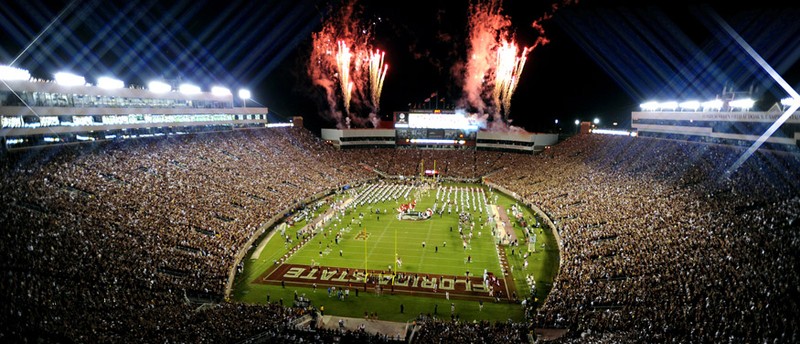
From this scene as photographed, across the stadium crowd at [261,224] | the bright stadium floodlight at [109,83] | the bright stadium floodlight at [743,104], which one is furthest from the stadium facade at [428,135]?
the bright stadium floodlight at [109,83]

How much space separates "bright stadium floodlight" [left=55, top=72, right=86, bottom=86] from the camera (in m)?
36.9

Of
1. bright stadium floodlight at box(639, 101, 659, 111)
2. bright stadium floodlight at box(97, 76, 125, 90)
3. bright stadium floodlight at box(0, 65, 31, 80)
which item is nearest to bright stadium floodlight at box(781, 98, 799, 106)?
bright stadium floodlight at box(639, 101, 659, 111)

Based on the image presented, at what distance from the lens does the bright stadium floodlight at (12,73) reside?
31.5 metres

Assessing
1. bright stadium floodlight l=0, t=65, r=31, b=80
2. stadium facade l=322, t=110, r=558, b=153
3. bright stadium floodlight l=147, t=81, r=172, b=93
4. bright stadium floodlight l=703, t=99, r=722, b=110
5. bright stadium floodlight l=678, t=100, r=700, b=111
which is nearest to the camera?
bright stadium floodlight l=0, t=65, r=31, b=80

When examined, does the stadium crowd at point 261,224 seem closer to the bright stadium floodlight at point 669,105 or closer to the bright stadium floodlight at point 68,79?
the bright stadium floodlight at point 68,79

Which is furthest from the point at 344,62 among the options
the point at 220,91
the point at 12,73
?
the point at 12,73

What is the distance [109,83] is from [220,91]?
19218mm

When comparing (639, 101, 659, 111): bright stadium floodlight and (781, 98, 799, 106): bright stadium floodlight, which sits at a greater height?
(639, 101, 659, 111): bright stadium floodlight

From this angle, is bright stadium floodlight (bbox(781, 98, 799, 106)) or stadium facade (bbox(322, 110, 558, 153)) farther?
stadium facade (bbox(322, 110, 558, 153))

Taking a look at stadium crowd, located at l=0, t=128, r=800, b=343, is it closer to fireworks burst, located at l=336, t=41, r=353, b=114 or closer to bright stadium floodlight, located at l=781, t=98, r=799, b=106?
bright stadium floodlight, located at l=781, t=98, r=799, b=106

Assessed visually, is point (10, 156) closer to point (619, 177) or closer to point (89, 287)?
point (89, 287)

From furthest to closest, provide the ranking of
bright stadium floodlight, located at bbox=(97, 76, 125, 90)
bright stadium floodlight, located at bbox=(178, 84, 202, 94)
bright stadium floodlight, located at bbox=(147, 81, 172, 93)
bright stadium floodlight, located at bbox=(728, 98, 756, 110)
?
bright stadium floodlight, located at bbox=(178, 84, 202, 94)
bright stadium floodlight, located at bbox=(147, 81, 172, 93)
bright stadium floodlight, located at bbox=(97, 76, 125, 90)
bright stadium floodlight, located at bbox=(728, 98, 756, 110)

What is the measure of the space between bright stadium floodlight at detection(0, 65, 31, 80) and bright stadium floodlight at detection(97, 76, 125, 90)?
27.6 ft

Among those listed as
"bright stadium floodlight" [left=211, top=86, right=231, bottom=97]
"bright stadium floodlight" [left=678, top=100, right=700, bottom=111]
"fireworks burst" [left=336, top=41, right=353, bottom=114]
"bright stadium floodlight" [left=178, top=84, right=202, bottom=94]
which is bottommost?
"bright stadium floodlight" [left=678, top=100, right=700, bottom=111]
